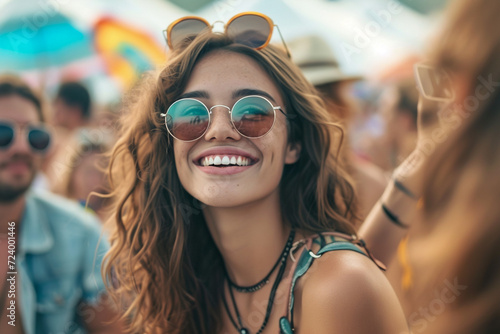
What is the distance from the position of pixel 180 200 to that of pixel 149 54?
3666mm

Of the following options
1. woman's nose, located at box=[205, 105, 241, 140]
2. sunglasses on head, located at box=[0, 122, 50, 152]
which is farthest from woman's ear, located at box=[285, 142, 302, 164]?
sunglasses on head, located at box=[0, 122, 50, 152]

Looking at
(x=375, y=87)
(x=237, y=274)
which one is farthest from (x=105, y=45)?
(x=237, y=274)

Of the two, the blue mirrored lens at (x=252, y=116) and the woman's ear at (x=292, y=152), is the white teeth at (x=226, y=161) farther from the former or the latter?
the woman's ear at (x=292, y=152)

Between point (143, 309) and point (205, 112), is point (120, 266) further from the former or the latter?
point (205, 112)

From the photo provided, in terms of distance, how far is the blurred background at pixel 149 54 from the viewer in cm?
340

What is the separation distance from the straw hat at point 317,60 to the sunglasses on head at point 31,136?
1739 millimetres

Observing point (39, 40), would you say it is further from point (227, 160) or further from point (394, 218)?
point (394, 218)

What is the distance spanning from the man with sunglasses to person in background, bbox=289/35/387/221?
1709mm

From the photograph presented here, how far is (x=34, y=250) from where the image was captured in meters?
2.63

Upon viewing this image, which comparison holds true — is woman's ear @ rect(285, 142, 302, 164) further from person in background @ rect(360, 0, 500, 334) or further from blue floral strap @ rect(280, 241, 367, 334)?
person in background @ rect(360, 0, 500, 334)

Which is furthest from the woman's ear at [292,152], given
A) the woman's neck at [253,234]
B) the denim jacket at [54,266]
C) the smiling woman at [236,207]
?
the denim jacket at [54,266]

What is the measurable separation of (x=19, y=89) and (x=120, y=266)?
4.27ft

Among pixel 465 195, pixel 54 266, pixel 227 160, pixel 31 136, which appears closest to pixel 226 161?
pixel 227 160

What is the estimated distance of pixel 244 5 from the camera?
2852 millimetres
